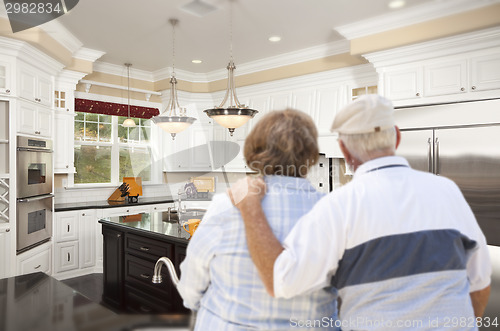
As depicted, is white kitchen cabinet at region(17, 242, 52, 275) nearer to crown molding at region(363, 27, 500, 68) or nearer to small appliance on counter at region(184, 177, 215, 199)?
small appliance on counter at region(184, 177, 215, 199)

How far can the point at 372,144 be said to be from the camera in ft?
3.28

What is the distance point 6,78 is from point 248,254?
11.8 feet

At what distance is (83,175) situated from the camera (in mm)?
5406

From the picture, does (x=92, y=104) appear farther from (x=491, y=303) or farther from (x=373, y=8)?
(x=491, y=303)

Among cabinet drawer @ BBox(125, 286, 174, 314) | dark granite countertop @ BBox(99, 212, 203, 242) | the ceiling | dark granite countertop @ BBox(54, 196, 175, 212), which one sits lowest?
cabinet drawer @ BBox(125, 286, 174, 314)

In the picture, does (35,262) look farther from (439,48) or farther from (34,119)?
(439,48)

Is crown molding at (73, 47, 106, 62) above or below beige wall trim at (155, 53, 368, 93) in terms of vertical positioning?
above

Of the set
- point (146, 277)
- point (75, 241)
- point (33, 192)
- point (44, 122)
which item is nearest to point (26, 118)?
point (44, 122)

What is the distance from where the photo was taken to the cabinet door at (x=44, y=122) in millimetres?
4031

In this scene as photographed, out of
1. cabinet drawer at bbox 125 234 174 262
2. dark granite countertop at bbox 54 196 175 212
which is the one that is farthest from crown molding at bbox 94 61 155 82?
cabinet drawer at bbox 125 234 174 262

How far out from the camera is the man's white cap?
0.98 meters

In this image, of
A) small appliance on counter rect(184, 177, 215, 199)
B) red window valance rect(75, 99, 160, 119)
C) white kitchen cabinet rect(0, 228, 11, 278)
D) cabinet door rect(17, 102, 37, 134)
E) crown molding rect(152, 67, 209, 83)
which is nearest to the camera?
white kitchen cabinet rect(0, 228, 11, 278)

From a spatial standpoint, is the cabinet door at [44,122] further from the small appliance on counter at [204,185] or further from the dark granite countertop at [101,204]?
the small appliance on counter at [204,185]

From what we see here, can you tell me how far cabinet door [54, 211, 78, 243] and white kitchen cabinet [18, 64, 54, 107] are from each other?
135 cm
